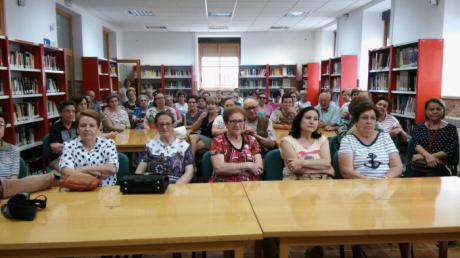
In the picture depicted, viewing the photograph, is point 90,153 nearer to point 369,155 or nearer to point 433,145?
point 369,155

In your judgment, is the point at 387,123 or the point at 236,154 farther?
the point at 387,123

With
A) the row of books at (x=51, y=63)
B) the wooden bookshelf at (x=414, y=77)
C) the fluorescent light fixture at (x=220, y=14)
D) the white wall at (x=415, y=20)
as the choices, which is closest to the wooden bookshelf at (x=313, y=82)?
the fluorescent light fixture at (x=220, y=14)

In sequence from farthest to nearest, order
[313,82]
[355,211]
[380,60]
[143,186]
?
[313,82]
[380,60]
[143,186]
[355,211]

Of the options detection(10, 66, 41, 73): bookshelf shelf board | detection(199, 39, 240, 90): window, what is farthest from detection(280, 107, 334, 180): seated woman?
detection(199, 39, 240, 90): window

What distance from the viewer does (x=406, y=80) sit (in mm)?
6055

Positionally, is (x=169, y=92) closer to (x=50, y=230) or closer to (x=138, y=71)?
(x=138, y=71)

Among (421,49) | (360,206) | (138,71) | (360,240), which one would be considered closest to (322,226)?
(360,240)

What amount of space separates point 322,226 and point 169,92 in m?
12.4

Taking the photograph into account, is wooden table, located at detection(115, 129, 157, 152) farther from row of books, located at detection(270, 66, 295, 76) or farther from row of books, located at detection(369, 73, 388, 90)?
row of books, located at detection(270, 66, 295, 76)

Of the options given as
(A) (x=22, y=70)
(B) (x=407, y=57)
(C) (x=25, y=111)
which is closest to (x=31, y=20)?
(A) (x=22, y=70)

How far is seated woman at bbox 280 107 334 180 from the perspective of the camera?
2.84 metres

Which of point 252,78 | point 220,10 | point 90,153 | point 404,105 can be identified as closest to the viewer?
point 90,153

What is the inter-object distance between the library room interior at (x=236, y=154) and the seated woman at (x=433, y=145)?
0.05 ft

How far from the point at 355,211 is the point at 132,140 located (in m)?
2.99
